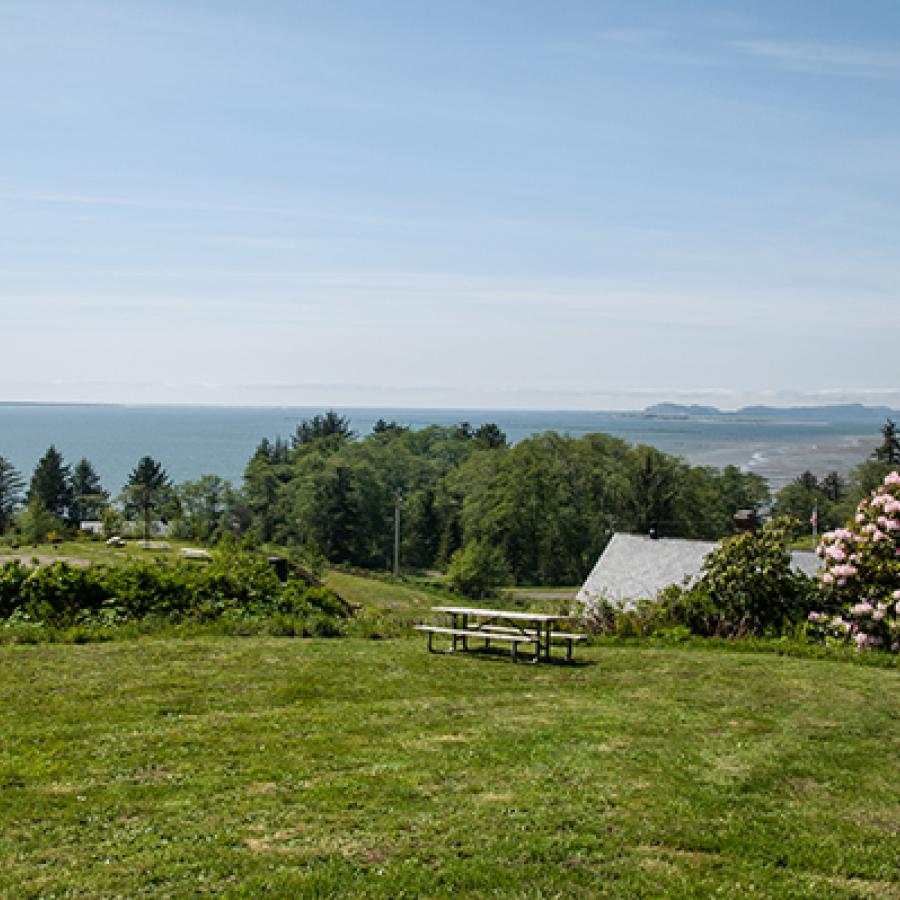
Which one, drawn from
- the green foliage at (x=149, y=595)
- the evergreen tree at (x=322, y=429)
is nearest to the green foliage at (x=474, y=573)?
the green foliage at (x=149, y=595)

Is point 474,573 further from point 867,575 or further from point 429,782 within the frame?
point 429,782

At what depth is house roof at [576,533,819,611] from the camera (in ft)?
65.6

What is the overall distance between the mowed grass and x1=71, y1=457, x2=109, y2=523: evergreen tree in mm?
99394

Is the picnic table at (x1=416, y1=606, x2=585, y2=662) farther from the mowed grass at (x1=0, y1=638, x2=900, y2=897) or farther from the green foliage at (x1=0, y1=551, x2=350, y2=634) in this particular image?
the green foliage at (x1=0, y1=551, x2=350, y2=634)

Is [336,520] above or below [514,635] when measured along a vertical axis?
below

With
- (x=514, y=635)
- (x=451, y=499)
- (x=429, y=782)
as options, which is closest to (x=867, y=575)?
(x=514, y=635)

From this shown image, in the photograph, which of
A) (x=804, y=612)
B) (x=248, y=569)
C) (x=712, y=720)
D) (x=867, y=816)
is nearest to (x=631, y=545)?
(x=804, y=612)

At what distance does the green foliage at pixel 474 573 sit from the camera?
192 ft

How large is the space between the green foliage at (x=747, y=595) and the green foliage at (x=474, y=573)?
44459 mm

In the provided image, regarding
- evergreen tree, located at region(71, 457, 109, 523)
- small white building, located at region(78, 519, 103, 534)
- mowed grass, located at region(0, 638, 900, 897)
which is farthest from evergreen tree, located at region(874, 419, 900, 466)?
mowed grass, located at region(0, 638, 900, 897)

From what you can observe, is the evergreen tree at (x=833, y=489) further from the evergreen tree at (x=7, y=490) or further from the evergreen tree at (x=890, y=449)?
the evergreen tree at (x=7, y=490)

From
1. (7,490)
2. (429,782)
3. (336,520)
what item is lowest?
(336,520)

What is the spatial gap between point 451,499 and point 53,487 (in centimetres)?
4797

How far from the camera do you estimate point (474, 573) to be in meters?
58.5
